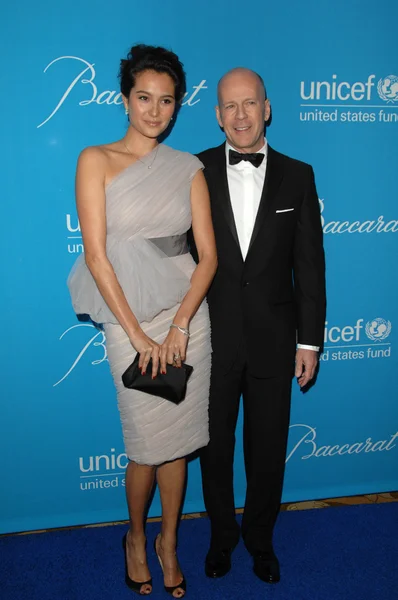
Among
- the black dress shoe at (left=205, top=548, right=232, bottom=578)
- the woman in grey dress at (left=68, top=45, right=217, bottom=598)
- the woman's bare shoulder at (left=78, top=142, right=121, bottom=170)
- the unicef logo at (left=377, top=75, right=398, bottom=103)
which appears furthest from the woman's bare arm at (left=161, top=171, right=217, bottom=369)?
the unicef logo at (left=377, top=75, right=398, bottom=103)

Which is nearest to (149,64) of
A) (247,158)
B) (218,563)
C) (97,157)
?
(97,157)

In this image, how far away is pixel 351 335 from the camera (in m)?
3.14

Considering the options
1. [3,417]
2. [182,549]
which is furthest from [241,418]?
[3,417]

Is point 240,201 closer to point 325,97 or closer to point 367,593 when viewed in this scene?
point 325,97

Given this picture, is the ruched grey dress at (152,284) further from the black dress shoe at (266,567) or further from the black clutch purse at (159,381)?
the black dress shoe at (266,567)

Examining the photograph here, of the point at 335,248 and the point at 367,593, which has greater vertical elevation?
the point at 335,248

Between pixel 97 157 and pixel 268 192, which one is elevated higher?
pixel 97 157

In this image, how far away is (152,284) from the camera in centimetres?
224

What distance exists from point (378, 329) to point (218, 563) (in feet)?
4.99

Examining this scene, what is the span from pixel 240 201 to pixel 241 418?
1.31m

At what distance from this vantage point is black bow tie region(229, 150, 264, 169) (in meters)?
2.41

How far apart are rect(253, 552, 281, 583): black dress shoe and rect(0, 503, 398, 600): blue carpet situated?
3cm

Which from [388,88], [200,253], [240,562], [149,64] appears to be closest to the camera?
[149,64]

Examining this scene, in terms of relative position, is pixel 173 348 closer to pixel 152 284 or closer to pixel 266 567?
pixel 152 284
